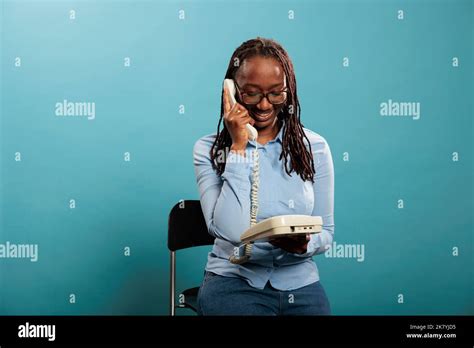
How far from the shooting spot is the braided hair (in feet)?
4.20

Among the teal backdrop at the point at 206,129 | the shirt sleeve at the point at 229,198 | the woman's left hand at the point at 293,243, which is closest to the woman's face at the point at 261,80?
the shirt sleeve at the point at 229,198

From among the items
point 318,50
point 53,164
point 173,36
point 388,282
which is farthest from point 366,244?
point 53,164

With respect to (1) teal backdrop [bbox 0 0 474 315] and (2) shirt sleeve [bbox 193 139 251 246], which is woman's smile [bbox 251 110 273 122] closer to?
(2) shirt sleeve [bbox 193 139 251 246]

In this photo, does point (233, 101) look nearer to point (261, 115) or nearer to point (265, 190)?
point (261, 115)

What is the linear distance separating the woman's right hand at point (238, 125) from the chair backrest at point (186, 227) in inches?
21.7

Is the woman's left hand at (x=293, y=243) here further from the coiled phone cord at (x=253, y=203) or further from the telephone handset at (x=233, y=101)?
the telephone handset at (x=233, y=101)

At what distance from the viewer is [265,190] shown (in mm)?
1247

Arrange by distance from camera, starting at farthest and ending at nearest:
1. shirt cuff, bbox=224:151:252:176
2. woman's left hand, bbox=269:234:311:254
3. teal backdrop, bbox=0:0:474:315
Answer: teal backdrop, bbox=0:0:474:315 → shirt cuff, bbox=224:151:252:176 → woman's left hand, bbox=269:234:311:254

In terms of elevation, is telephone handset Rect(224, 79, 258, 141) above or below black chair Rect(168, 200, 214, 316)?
above

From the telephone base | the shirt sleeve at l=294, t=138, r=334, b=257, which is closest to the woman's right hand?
the shirt sleeve at l=294, t=138, r=334, b=257

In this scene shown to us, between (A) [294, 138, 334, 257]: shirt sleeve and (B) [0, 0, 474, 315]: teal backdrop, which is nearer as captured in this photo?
(A) [294, 138, 334, 257]: shirt sleeve

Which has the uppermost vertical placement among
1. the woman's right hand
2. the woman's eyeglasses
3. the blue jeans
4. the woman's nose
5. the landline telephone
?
the woman's eyeglasses

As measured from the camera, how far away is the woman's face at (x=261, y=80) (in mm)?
1256

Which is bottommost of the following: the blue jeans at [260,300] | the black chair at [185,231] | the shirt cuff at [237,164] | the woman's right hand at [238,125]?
the blue jeans at [260,300]
